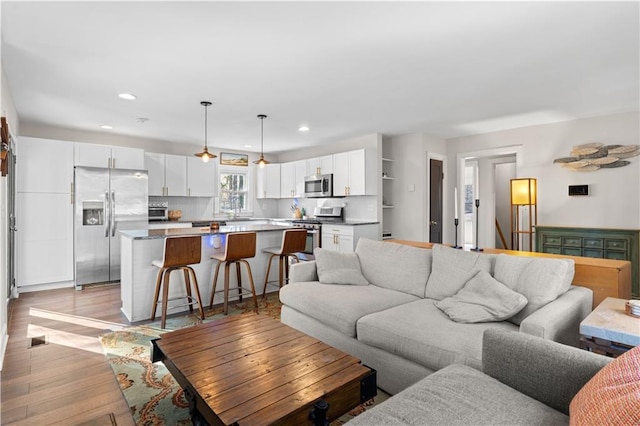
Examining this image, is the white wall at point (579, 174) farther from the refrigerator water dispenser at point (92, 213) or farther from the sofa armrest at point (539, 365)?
the refrigerator water dispenser at point (92, 213)

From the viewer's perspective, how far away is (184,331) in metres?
2.20

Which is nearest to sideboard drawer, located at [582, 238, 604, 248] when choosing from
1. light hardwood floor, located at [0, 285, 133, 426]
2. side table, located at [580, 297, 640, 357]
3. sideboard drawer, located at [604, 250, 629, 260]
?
sideboard drawer, located at [604, 250, 629, 260]

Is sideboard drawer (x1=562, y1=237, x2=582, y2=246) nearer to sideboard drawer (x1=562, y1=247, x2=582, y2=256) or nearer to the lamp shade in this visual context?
sideboard drawer (x1=562, y1=247, x2=582, y2=256)

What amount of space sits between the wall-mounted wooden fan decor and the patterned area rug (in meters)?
4.57

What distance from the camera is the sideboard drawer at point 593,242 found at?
14.1ft

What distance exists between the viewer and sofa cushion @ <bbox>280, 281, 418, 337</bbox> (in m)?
2.46

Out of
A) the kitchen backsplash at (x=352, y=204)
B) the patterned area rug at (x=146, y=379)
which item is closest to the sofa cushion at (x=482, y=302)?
the patterned area rug at (x=146, y=379)

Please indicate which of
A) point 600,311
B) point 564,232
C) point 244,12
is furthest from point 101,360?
point 564,232

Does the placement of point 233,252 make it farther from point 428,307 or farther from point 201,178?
point 201,178

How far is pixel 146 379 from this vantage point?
2.37 m

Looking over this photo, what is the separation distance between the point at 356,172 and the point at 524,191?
2.61 metres

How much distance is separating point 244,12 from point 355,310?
2164 millimetres

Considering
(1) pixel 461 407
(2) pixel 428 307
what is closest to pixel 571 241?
(2) pixel 428 307

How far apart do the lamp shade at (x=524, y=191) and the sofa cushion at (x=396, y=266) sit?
3.00m
